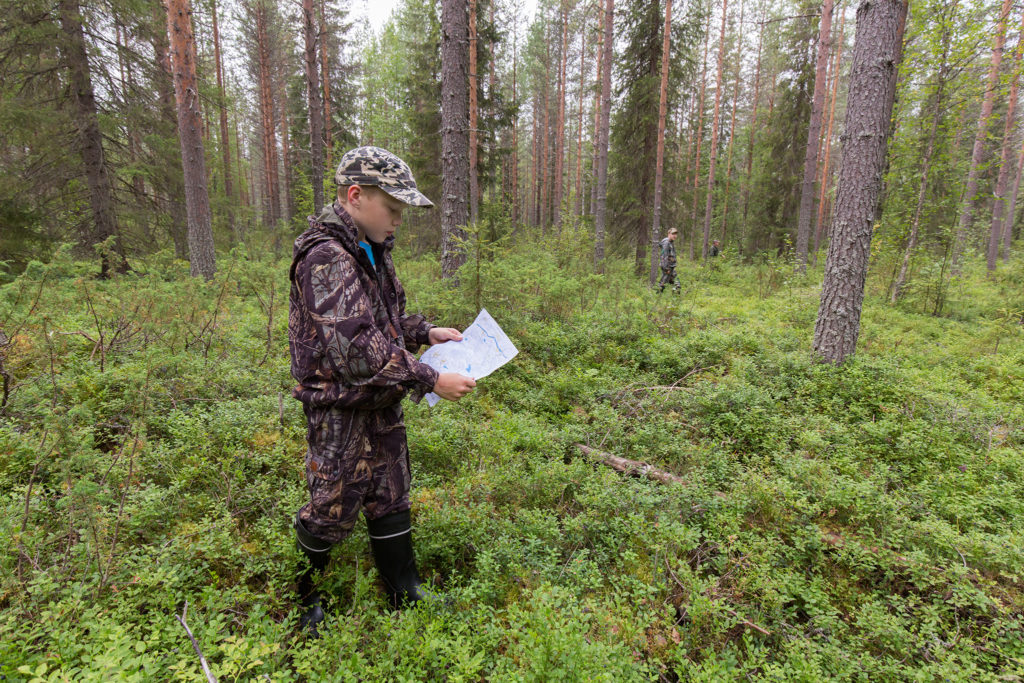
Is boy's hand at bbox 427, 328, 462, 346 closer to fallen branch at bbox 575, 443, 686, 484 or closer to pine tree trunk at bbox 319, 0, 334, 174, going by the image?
fallen branch at bbox 575, 443, 686, 484

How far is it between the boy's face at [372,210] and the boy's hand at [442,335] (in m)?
0.66

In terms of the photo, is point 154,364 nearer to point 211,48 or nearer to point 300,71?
point 300,71

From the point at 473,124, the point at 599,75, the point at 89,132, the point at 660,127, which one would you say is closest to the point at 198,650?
the point at 89,132

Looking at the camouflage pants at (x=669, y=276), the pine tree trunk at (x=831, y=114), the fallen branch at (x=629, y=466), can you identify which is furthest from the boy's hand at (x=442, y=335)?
the pine tree trunk at (x=831, y=114)

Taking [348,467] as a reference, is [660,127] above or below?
above

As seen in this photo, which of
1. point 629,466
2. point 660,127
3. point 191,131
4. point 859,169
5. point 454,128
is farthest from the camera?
point 660,127

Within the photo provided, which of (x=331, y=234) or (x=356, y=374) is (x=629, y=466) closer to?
(x=356, y=374)

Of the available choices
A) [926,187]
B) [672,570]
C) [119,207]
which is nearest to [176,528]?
[672,570]

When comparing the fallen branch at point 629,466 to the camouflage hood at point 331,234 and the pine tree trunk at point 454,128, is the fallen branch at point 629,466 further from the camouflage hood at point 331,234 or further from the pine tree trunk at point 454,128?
the pine tree trunk at point 454,128

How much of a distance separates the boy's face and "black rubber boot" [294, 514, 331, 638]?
150cm

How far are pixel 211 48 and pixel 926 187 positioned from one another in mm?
27953

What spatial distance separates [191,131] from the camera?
8.66m

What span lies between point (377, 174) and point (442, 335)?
0.95 metres

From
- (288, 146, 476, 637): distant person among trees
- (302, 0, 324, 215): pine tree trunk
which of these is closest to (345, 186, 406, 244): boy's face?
(288, 146, 476, 637): distant person among trees
